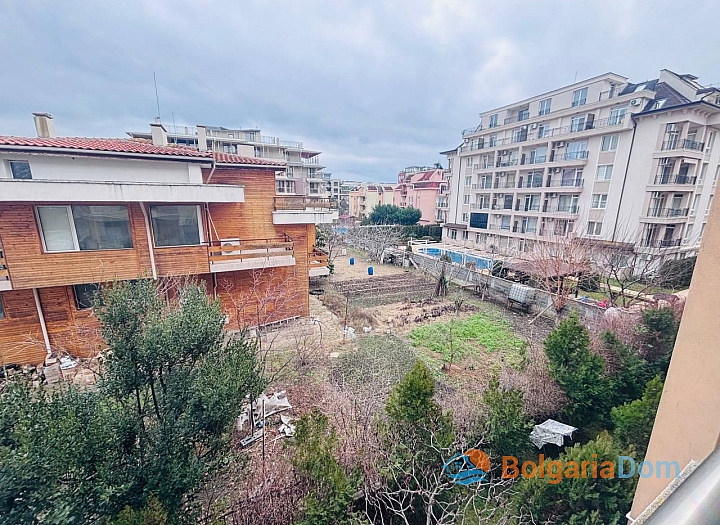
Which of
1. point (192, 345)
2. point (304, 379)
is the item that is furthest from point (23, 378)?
point (304, 379)

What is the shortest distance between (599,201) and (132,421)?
29.8 m

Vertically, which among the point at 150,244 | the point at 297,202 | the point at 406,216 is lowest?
the point at 406,216

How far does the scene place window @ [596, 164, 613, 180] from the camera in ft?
76.0

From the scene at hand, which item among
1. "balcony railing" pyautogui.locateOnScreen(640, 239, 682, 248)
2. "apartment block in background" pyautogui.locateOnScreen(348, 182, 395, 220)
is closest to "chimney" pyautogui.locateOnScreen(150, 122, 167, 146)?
"balcony railing" pyautogui.locateOnScreen(640, 239, 682, 248)

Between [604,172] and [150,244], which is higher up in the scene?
[604,172]

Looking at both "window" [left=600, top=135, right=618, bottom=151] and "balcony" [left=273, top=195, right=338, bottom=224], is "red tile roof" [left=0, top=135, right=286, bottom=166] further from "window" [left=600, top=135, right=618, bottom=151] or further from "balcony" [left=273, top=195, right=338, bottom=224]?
"window" [left=600, top=135, right=618, bottom=151]

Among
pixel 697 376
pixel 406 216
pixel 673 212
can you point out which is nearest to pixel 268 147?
pixel 406 216

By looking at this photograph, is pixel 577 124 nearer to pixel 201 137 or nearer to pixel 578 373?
pixel 578 373

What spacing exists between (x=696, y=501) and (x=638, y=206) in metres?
28.1

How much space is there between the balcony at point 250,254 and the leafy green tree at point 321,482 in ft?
24.8

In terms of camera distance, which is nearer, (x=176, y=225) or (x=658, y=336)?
(x=658, y=336)

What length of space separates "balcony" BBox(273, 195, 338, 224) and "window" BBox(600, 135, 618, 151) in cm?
2286

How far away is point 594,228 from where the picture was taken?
2417 centimetres

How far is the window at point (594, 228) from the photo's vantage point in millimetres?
23828
